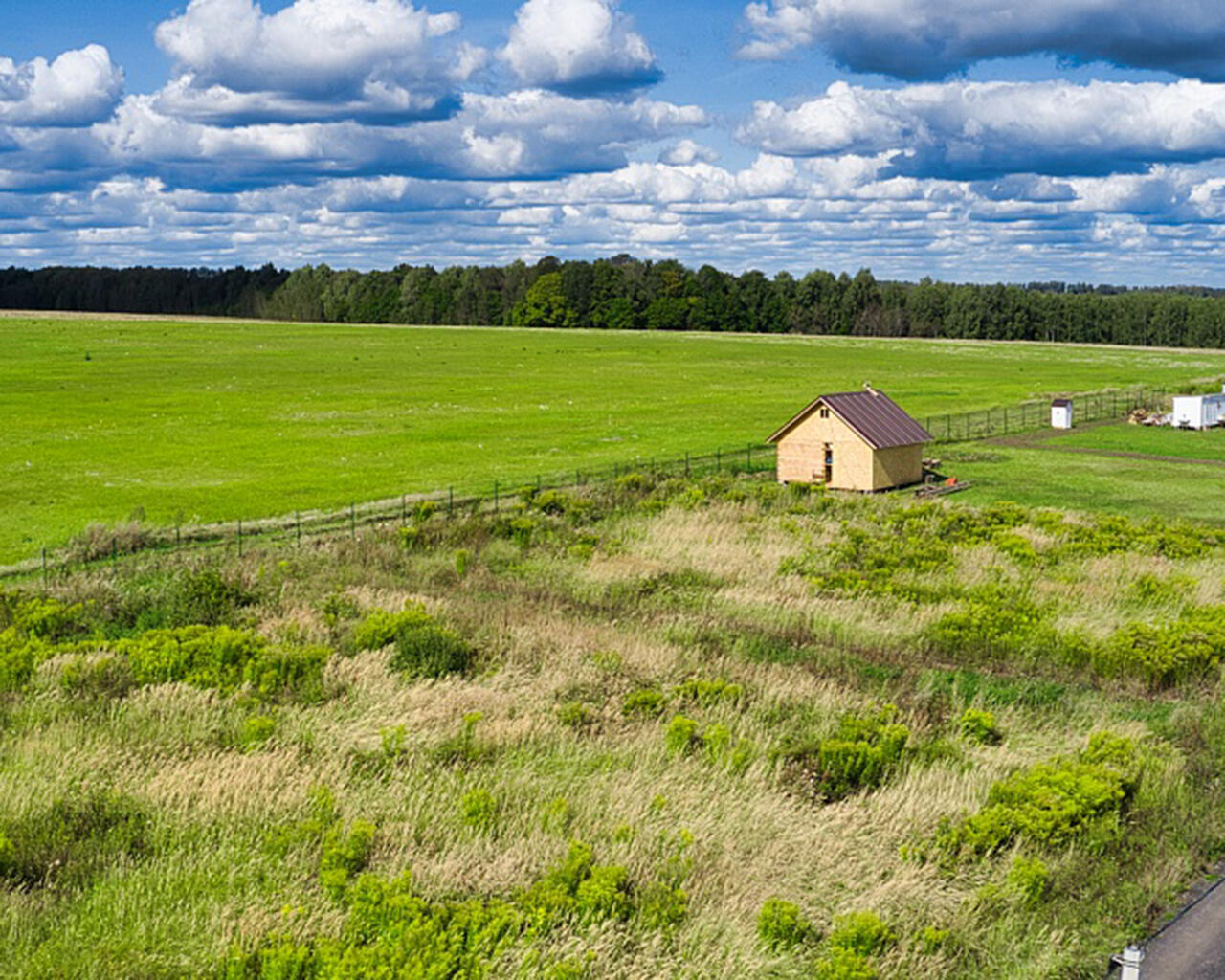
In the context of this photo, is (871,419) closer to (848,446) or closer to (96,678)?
(848,446)

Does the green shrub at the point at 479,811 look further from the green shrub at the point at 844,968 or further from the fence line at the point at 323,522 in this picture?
the fence line at the point at 323,522

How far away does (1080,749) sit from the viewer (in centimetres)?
2031

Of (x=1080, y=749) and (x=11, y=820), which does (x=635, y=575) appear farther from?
(x=11, y=820)

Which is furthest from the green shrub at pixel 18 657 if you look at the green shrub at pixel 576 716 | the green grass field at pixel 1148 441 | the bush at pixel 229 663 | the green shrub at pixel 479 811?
the green grass field at pixel 1148 441

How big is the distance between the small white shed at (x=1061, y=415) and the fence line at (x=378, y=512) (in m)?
2.68

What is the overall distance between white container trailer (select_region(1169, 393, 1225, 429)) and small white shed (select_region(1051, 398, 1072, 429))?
6.52 meters

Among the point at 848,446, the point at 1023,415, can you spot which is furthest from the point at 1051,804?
the point at 1023,415

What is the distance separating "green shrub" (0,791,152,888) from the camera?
14.9m

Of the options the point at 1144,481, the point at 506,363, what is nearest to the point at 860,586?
the point at 1144,481

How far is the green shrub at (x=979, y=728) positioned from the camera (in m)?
20.7

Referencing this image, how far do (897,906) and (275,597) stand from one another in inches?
772

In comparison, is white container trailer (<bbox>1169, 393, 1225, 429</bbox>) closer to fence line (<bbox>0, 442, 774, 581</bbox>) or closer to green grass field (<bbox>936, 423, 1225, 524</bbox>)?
green grass field (<bbox>936, 423, 1225, 524</bbox>)

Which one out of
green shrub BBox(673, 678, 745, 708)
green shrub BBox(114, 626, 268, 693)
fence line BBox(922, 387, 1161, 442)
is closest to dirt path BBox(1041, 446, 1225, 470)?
fence line BBox(922, 387, 1161, 442)

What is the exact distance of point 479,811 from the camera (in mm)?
16438
